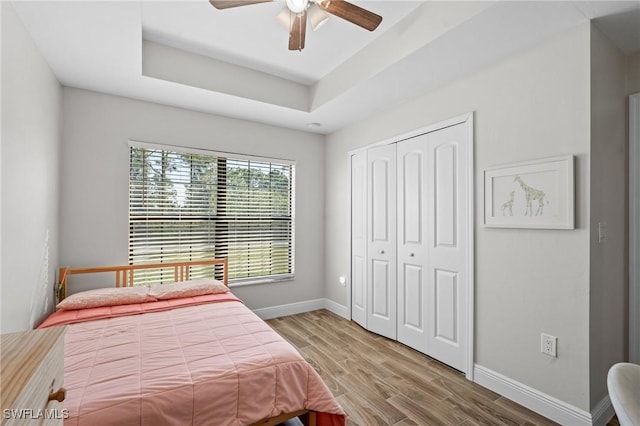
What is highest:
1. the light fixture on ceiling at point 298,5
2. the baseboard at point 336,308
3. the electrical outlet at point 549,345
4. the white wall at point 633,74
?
the light fixture on ceiling at point 298,5

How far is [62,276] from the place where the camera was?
2.77 meters

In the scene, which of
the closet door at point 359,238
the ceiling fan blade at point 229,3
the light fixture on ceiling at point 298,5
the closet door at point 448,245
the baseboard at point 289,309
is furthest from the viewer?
the baseboard at point 289,309

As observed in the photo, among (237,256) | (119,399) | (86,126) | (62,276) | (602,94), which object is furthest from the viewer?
(237,256)

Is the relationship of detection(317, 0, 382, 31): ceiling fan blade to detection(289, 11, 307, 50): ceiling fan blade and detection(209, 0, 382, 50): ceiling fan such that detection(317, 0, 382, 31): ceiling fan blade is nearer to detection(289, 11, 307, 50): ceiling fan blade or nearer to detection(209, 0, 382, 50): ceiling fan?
detection(209, 0, 382, 50): ceiling fan

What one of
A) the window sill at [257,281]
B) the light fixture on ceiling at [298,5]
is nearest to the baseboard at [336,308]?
the window sill at [257,281]

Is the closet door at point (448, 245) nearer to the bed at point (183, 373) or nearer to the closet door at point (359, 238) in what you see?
the closet door at point (359, 238)

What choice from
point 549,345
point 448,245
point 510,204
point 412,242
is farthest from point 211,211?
point 549,345

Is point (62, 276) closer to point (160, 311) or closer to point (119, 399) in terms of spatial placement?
point (160, 311)

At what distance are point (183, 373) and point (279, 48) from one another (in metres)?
2.58

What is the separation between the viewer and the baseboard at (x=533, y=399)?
6.28 feet

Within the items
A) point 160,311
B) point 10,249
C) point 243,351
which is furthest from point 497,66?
point 10,249

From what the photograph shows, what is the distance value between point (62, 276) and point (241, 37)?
8.55ft

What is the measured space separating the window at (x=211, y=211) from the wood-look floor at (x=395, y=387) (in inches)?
Answer: 44.0

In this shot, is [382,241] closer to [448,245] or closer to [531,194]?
[448,245]
